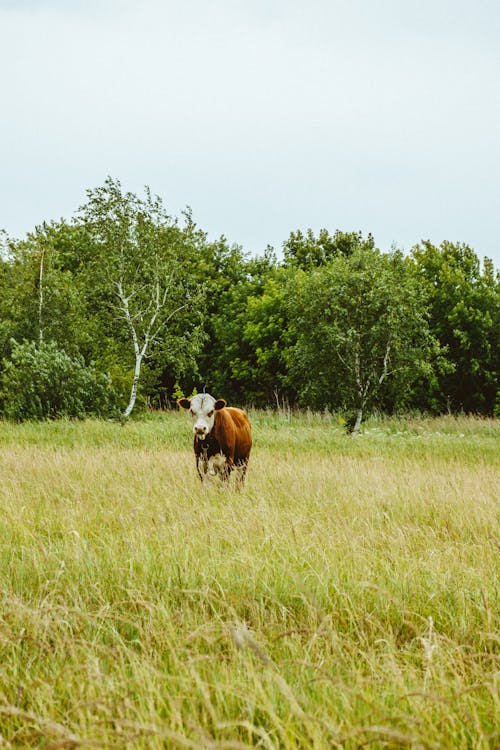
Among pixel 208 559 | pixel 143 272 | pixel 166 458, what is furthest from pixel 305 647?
pixel 143 272

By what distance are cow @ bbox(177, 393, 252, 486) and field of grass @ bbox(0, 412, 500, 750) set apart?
0.95 feet

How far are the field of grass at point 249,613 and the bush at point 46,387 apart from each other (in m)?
10.4

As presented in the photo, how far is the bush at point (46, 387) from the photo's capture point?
18.6 meters

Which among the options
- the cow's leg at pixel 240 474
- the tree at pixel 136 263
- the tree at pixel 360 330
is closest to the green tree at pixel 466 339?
the tree at pixel 360 330

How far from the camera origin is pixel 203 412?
804cm

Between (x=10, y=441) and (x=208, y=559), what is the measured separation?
10815 millimetres

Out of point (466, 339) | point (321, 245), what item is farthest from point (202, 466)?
point (321, 245)

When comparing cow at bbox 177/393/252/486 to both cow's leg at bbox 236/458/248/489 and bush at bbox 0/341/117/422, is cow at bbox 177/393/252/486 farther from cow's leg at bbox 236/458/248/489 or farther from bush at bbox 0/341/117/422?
bush at bbox 0/341/117/422

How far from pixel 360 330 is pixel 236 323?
44.8 ft

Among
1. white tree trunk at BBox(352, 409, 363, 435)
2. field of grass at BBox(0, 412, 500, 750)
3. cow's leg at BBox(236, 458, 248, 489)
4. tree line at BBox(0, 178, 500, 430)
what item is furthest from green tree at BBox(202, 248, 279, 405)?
field of grass at BBox(0, 412, 500, 750)

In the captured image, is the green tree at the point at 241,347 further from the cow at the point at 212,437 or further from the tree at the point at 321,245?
the cow at the point at 212,437

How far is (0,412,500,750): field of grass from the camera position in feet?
6.70

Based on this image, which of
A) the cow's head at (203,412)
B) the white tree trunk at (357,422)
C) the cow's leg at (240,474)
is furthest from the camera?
the white tree trunk at (357,422)

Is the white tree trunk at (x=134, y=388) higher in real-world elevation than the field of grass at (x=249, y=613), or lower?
higher
